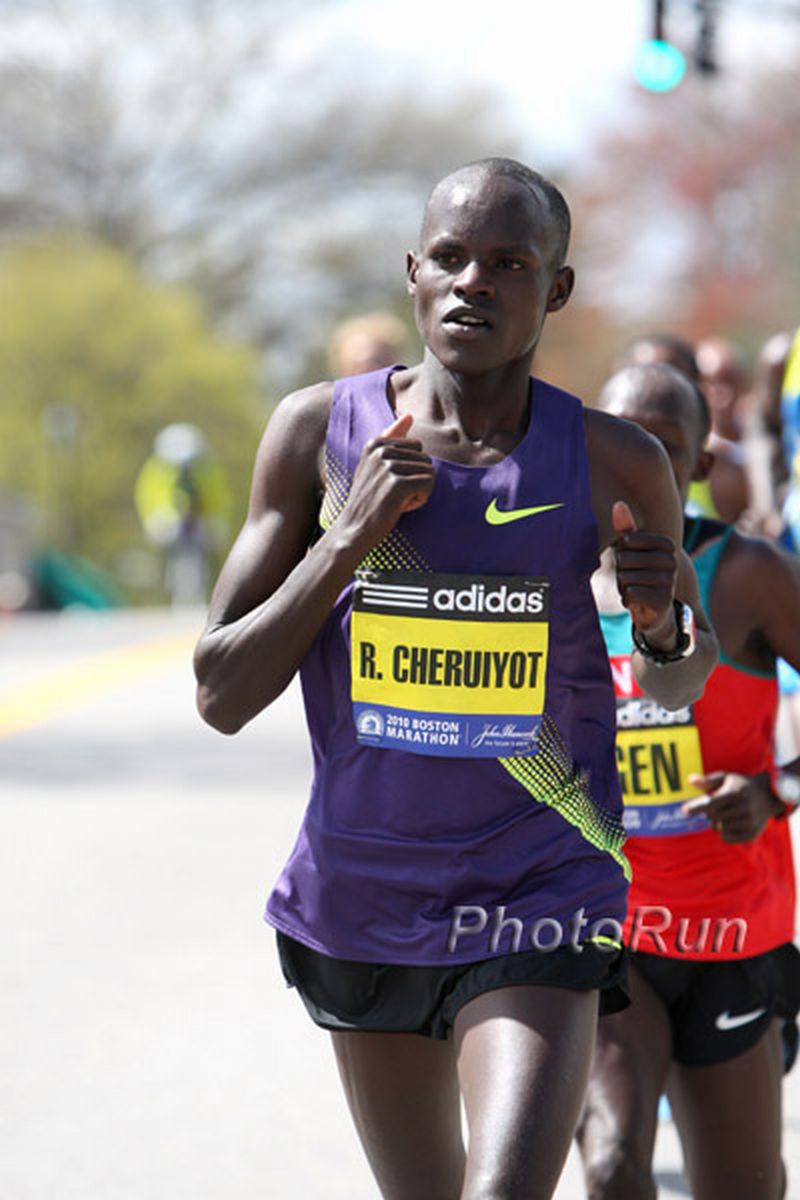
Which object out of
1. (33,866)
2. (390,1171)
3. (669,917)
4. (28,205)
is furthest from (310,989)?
(28,205)

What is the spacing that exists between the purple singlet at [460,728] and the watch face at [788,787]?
1.02 m

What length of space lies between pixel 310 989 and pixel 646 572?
0.75m

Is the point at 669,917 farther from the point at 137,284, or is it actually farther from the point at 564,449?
the point at 137,284

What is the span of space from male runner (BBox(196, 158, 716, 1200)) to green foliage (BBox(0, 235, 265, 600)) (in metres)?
32.8

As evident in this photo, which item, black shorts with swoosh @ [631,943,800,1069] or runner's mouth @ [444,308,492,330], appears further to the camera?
black shorts with swoosh @ [631,943,800,1069]

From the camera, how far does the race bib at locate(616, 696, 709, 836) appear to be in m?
4.20

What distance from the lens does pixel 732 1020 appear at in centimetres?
417

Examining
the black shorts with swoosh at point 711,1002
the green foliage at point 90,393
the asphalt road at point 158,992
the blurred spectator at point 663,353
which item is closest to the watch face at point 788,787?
the black shorts with swoosh at point 711,1002

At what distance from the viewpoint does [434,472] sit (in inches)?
124

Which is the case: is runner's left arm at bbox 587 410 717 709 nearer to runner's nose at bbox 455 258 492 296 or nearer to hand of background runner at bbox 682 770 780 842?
runner's nose at bbox 455 258 492 296

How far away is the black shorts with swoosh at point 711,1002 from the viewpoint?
416 cm

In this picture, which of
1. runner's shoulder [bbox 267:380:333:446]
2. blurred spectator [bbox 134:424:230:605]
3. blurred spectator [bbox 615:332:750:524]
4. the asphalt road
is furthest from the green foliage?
runner's shoulder [bbox 267:380:333:446]

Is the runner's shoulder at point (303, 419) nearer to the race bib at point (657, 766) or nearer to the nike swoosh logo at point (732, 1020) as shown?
the race bib at point (657, 766)

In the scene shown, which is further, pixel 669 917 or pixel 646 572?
pixel 669 917
